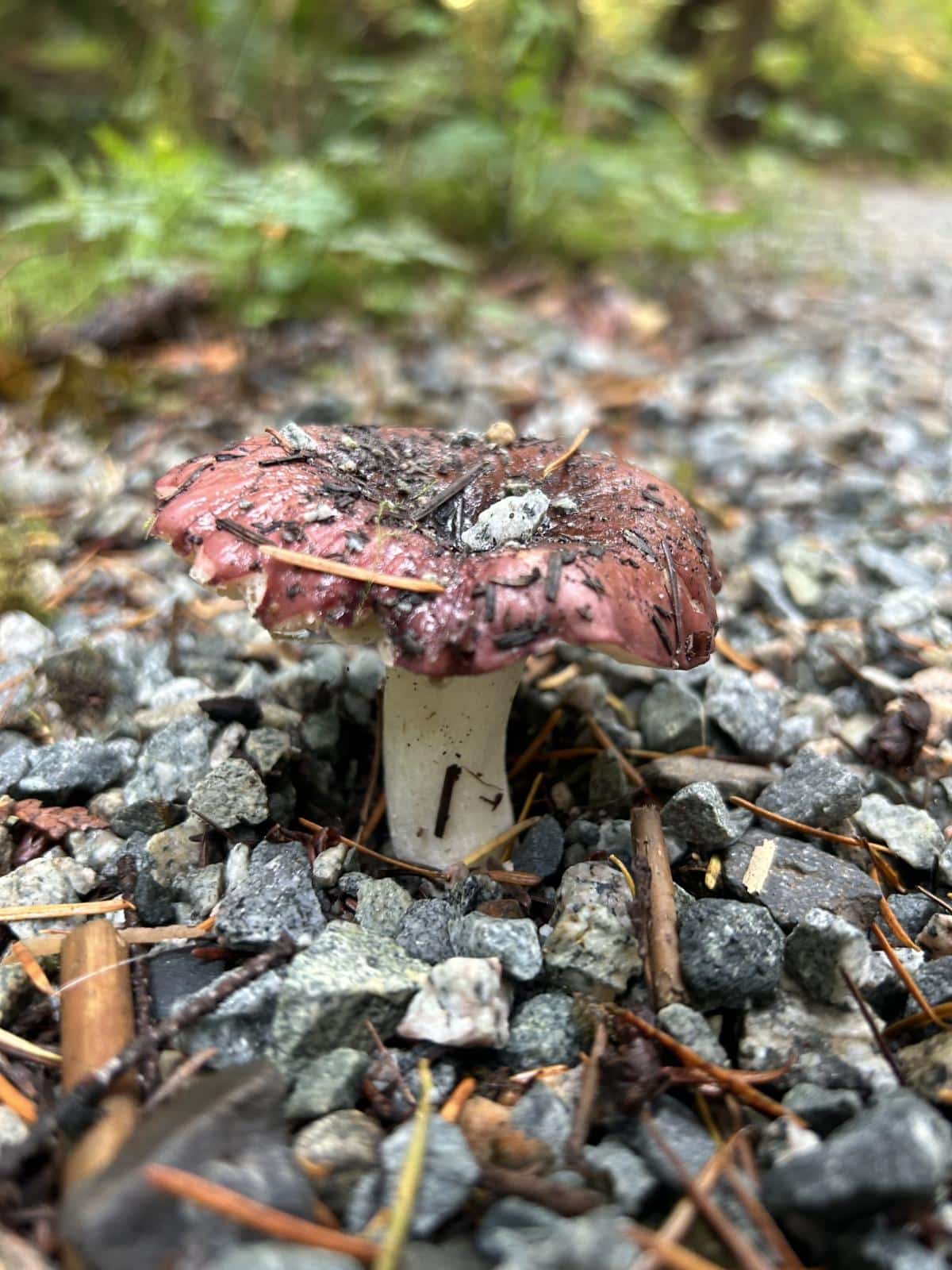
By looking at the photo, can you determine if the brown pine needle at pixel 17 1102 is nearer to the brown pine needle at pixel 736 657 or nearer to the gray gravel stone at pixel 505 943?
the gray gravel stone at pixel 505 943

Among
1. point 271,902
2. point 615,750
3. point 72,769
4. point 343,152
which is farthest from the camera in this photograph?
point 343,152

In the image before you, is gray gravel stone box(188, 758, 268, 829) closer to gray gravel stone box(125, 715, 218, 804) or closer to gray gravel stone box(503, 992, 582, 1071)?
gray gravel stone box(125, 715, 218, 804)

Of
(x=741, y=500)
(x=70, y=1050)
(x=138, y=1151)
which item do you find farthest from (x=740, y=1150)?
(x=741, y=500)

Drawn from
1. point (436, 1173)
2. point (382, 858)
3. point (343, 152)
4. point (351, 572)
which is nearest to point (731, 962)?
point (436, 1173)

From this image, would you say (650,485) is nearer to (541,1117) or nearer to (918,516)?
(541,1117)

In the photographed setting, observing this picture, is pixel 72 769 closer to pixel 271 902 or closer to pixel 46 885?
pixel 46 885
